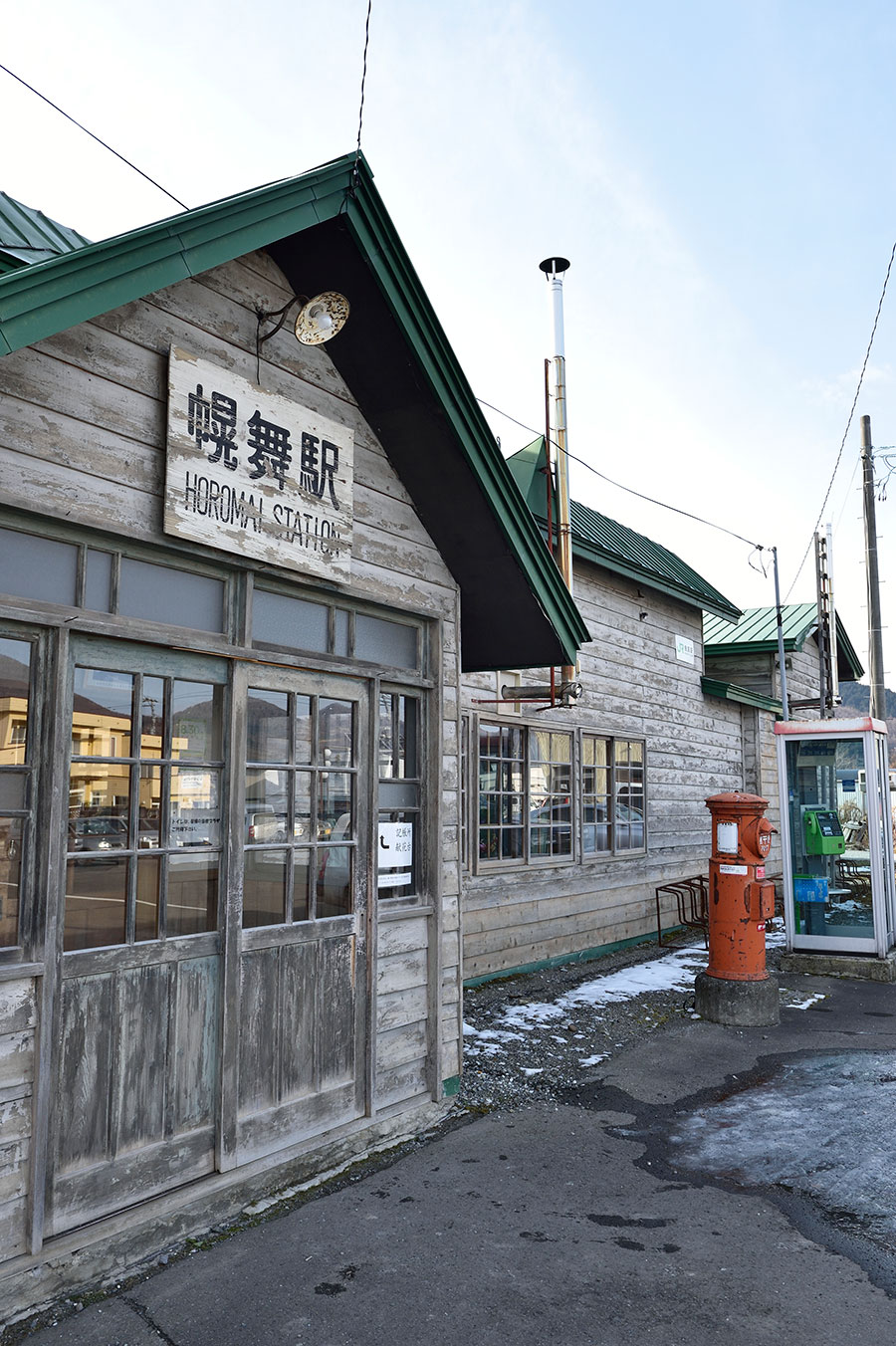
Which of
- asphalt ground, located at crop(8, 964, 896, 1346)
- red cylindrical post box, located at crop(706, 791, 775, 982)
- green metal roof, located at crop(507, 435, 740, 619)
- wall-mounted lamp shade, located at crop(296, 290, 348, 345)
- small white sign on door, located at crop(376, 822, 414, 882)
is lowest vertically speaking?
asphalt ground, located at crop(8, 964, 896, 1346)

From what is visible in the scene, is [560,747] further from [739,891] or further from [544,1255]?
[544,1255]

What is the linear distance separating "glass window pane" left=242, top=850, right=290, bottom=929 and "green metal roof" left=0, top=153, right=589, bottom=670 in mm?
2191

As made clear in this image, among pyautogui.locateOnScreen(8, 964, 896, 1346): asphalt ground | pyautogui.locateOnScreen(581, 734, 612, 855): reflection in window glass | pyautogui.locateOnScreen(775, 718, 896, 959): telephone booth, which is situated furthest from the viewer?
pyautogui.locateOnScreen(581, 734, 612, 855): reflection in window glass

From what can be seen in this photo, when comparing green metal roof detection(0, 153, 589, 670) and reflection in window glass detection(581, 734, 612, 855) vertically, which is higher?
green metal roof detection(0, 153, 589, 670)

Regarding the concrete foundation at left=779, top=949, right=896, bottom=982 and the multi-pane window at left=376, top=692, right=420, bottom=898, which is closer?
the multi-pane window at left=376, top=692, right=420, bottom=898

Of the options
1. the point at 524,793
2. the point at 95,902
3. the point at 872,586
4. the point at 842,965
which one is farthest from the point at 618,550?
the point at 95,902

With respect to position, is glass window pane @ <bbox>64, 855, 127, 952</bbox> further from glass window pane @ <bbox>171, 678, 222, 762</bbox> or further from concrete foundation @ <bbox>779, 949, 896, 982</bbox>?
concrete foundation @ <bbox>779, 949, 896, 982</bbox>

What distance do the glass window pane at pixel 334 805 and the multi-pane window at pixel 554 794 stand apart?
4.00 meters

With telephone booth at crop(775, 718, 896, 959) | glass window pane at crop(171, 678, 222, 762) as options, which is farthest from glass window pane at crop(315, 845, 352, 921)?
telephone booth at crop(775, 718, 896, 959)

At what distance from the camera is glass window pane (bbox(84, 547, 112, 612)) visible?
3.77 m

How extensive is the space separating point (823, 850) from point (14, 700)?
28.9 ft

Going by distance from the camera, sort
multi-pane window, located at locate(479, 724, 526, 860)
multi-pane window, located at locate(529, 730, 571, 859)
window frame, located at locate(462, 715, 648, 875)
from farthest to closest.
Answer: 1. multi-pane window, located at locate(529, 730, 571, 859)
2. multi-pane window, located at locate(479, 724, 526, 860)
3. window frame, located at locate(462, 715, 648, 875)

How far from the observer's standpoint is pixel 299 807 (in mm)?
4699

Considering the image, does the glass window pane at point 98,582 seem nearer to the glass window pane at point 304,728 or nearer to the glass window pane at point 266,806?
the glass window pane at point 266,806
